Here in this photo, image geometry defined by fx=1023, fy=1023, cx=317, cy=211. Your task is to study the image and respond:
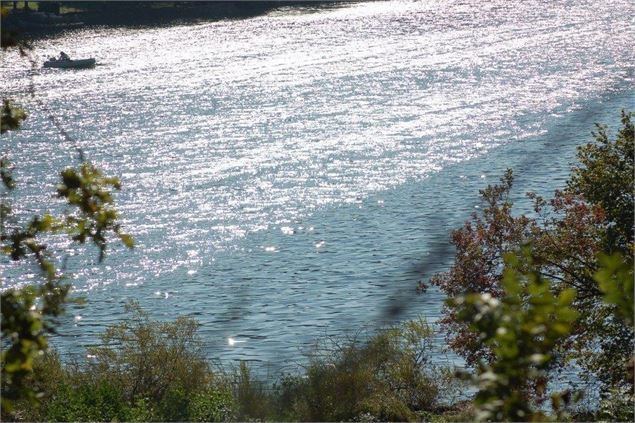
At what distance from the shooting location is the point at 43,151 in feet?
166

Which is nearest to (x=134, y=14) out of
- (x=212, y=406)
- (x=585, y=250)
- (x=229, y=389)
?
(x=229, y=389)

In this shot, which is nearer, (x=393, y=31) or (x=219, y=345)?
(x=219, y=345)

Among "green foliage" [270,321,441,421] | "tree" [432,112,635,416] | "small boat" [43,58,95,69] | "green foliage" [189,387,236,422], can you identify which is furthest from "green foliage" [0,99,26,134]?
"small boat" [43,58,95,69]

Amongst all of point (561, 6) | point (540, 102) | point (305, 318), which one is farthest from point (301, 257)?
point (561, 6)

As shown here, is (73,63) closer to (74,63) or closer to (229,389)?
(74,63)

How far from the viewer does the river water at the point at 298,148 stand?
34.8 meters

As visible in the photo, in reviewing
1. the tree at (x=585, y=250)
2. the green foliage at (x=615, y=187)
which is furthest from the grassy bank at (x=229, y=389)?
the green foliage at (x=615, y=187)

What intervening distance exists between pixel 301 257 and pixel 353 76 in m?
31.6

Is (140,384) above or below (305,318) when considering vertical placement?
above

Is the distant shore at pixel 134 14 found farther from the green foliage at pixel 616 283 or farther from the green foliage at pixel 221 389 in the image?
the green foliage at pixel 616 283

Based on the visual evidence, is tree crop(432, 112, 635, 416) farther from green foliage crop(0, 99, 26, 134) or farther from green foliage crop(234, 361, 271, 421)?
green foliage crop(0, 99, 26, 134)

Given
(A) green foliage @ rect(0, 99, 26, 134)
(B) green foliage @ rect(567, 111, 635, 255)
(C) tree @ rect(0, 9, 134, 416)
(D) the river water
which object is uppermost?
(A) green foliage @ rect(0, 99, 26, 134)

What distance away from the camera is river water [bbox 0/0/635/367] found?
34.8 meters

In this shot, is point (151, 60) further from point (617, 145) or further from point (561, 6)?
point (617, 145)
